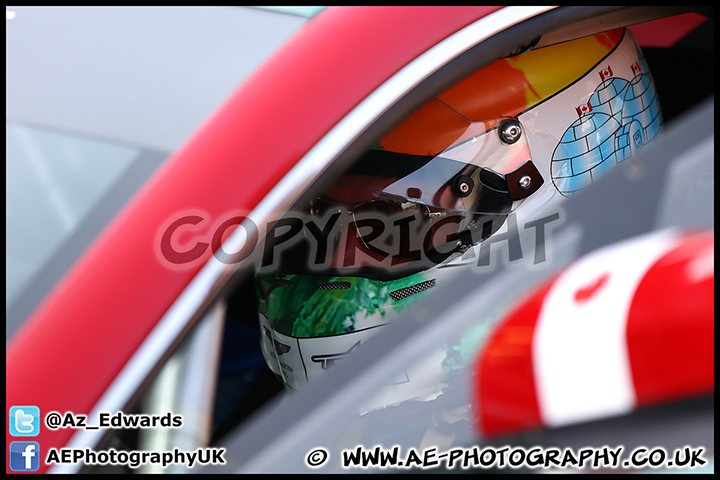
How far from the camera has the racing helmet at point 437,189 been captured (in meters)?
1.09

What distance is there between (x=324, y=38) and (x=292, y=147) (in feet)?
0.50

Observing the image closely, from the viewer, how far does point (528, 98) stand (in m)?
1.14

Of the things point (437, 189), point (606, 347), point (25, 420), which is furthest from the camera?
point (437, 189)

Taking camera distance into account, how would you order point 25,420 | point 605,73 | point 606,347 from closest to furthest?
point 606,347
point 25,420
point 605,73

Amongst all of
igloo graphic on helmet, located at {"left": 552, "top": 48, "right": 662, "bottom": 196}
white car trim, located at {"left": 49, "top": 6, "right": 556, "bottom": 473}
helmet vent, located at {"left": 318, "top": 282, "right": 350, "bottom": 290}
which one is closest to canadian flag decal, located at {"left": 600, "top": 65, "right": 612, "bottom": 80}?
igloo graphic on helmet, located at {"left": 552, "top": 48, "right": 662, "bottom": 196}

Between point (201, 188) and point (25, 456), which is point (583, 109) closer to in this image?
point (201, 188)

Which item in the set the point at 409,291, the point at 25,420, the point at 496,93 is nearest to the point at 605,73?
the point at 496,93

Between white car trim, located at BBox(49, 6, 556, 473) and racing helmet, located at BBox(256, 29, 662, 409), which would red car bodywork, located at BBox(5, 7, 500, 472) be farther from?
racing helmet, located at BBox(256, 29, 662, 409)

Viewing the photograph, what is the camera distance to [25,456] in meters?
0.63

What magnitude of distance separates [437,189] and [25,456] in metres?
0.72

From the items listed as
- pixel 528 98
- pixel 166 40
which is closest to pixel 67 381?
pixel 166 40

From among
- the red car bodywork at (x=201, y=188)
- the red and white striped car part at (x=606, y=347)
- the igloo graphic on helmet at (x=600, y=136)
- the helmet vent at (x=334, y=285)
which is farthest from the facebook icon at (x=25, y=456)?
the igloo graphic on helmet at (x=600, y=136)

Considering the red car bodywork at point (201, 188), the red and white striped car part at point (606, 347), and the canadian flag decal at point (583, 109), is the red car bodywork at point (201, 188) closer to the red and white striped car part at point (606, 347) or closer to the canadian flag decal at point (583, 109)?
the red and white striped car part at point (606, 347)

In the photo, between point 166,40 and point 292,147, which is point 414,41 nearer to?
point 292,147
